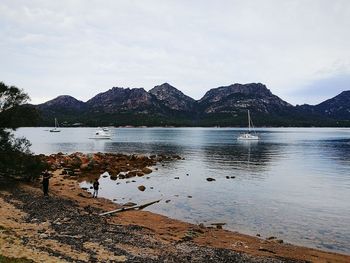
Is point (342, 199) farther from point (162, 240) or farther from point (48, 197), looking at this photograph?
point (48, 197)

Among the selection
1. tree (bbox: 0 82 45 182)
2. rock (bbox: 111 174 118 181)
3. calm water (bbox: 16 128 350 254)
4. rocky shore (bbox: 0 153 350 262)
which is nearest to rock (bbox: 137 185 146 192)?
calm water (bbox: 16 128 350 254)

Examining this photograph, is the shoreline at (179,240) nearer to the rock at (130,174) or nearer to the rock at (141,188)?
the rock at (141,188)

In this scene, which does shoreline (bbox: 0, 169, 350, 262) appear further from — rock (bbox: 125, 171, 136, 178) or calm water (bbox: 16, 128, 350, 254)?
rock (bbox: 125, 171, 136, 178)

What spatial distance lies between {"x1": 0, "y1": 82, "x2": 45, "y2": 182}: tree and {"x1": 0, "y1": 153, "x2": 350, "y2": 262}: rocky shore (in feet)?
10.7

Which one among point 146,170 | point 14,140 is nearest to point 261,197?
point 146,170

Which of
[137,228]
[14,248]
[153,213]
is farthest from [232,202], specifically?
[14,248]

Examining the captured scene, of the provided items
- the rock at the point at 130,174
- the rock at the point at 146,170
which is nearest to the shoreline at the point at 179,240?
the rock at the point at 130,174

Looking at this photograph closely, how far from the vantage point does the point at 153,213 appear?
40031mm

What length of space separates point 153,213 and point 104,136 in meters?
149

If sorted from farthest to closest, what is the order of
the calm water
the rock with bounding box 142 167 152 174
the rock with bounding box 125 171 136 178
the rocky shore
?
the rock with bounding box 142 167 152 174
the rock with bounding box 125 171 136 178
the calm water
the rocky shore

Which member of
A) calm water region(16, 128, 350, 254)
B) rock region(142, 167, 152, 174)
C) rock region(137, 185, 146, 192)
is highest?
rock region(142, 167, 152, 174)

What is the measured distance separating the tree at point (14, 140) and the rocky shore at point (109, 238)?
128 inches

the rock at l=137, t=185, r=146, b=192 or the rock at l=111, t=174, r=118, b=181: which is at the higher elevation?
the rock at l=111, t=174, r=118, b=181

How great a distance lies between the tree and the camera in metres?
42.8
